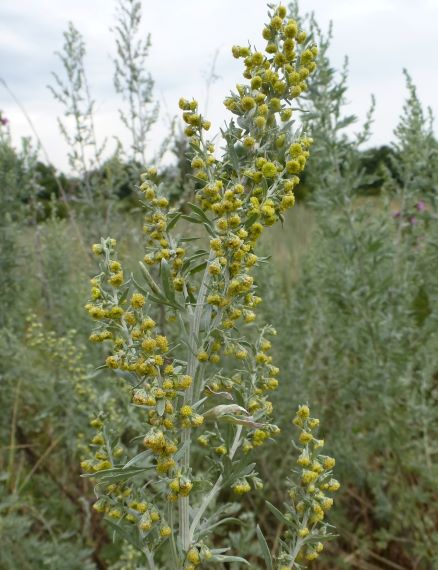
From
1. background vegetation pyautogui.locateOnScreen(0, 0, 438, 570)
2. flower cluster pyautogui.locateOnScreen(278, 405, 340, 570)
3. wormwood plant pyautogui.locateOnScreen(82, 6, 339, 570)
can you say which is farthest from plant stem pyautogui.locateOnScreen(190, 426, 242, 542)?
background vegetation pyautogui.locateOnScreen(0, 0, 438, 570)

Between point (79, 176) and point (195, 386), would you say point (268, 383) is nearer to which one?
point (195, 386)

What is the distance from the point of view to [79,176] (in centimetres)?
486

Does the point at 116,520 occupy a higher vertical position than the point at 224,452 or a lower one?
lower

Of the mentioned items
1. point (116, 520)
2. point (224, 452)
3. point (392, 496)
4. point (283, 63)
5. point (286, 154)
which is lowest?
point (392, 496)

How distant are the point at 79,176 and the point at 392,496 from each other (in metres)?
3.46

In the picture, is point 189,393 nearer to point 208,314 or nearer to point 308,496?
point 208,314

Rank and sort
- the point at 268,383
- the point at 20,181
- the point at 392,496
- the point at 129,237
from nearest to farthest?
the point at 268,383 → the point at 392,496 → the point at 20,181 → the point at 129,237

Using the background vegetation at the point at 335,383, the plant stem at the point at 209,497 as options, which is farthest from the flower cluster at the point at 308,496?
the background vegetation at the point at 335,383

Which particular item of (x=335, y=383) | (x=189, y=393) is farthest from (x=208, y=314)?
(x=335, y=383)

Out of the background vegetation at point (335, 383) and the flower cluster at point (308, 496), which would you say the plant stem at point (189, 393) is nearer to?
the flower cluster at point (308, 496)

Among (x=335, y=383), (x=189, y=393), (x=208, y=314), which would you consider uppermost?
(x=208, y=314)

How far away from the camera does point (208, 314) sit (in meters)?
1.44

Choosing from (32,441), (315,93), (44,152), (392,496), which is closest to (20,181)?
(44,152)

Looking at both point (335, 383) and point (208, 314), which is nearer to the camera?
point (208, 314)
